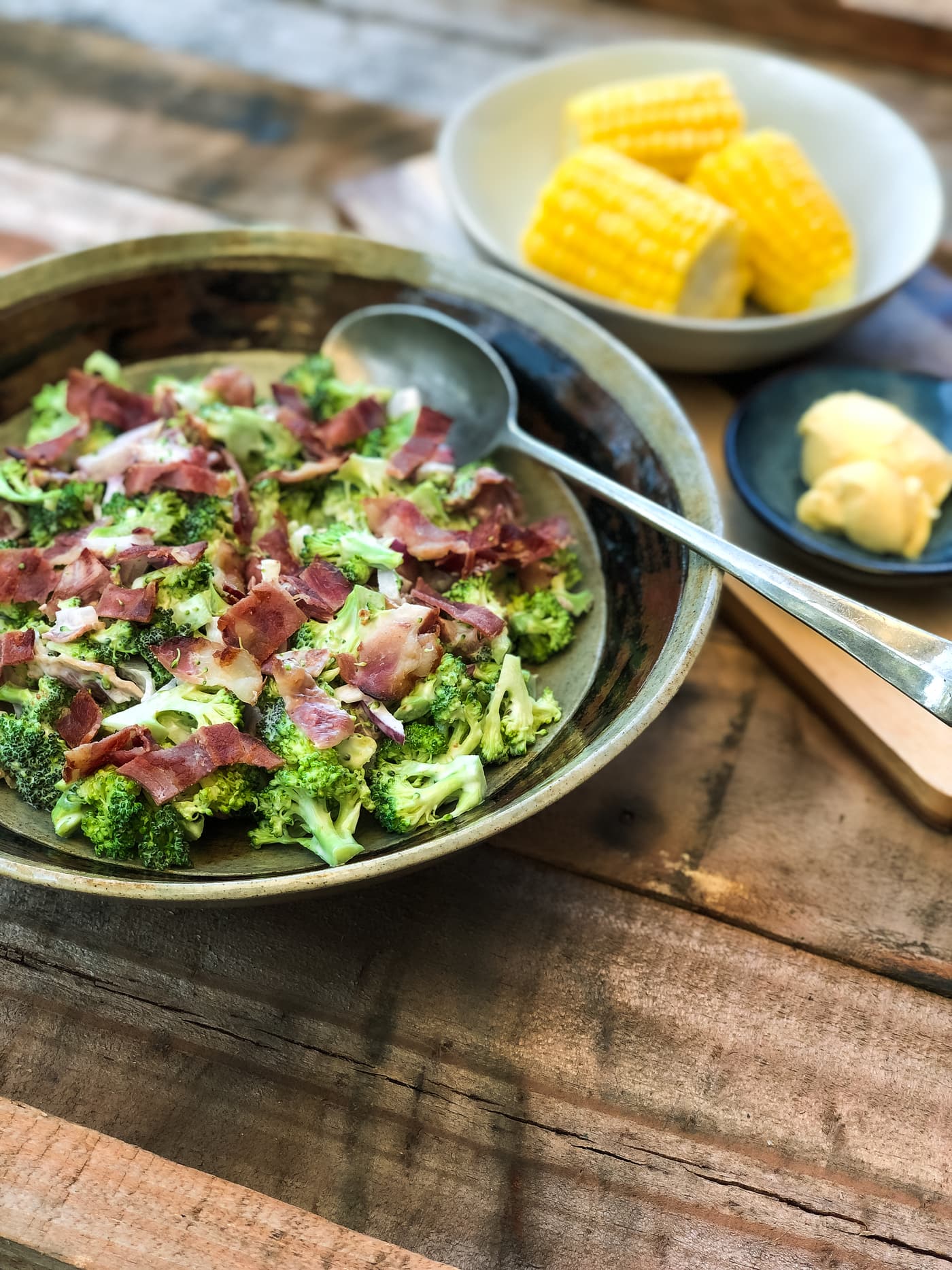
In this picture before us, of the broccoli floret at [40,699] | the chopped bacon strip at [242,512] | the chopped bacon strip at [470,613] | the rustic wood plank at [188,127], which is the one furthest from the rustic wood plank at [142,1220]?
the rustic wood plank at [188,127]

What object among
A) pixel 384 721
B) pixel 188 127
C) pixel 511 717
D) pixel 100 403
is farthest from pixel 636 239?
pixel 188 127

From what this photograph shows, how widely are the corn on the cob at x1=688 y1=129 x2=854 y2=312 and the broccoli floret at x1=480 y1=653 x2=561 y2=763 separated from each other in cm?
176

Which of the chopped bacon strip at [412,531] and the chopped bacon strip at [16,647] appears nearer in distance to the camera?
the chopped bacon strip at [16,647]

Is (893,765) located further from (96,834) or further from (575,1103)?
(96,834)

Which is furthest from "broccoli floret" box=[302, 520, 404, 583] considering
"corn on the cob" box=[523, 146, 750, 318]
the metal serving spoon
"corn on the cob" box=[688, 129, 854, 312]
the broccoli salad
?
"corn on the cob" box=[688, 129, 854, 312]

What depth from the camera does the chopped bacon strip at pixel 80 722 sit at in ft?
5.84

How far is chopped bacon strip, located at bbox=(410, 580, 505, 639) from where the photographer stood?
1.93m

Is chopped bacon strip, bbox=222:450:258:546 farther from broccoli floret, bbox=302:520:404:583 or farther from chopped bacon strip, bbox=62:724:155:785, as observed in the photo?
chopped bacon strip, bbox=62:724:155:785

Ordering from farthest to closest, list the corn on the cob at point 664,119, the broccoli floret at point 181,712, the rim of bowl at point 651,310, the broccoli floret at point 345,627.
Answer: the corn on the cob at point 664,119
the rim of bowl at point 651,310
the broccoli floret at point 345,627
the broccoli floret at point 181,712

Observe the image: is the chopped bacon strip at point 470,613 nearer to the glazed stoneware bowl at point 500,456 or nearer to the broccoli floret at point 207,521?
the glazed stoneware bowl at point 500,456

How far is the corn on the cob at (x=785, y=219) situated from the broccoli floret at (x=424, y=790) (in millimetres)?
1989

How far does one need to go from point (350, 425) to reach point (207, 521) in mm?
449

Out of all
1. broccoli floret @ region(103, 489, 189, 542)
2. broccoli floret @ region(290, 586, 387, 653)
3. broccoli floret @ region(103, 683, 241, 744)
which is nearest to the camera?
broccoli floret @ region(103, 683, 241, 744)

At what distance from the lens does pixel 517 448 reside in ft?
7.74
